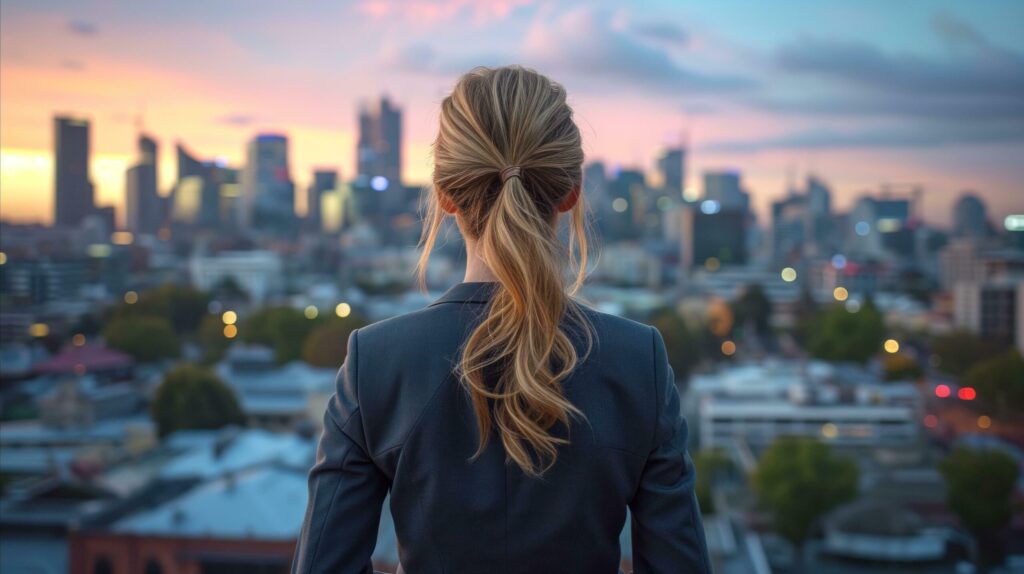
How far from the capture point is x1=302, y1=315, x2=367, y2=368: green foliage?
52.6ft

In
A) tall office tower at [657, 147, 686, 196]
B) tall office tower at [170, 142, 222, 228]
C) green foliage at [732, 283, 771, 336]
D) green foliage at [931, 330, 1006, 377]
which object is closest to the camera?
green foliage at [931, 330, 1006, 377]

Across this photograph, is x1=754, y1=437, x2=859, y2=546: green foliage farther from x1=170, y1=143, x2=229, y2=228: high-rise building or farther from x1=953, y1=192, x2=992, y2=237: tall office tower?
x1=170, y1=143, x2=229, y2=228: high-rise building

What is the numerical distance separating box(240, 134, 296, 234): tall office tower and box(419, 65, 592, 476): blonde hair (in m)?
30.4

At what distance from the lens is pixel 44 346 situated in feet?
27.7

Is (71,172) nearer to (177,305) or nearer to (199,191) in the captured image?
(177,305)

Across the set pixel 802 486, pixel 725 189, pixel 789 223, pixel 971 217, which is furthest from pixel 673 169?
pixel 802 486

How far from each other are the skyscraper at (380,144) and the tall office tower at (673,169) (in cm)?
1537

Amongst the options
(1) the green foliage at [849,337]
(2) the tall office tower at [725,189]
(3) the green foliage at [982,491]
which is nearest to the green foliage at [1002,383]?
(3) the green foliage at [982,491]

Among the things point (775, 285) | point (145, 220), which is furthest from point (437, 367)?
point (775, 285)

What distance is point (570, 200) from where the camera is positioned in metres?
0.69

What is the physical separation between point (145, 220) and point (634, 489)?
Result: 29068mm

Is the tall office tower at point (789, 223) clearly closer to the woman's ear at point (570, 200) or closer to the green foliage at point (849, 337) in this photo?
the green foliage at point (849, 337)

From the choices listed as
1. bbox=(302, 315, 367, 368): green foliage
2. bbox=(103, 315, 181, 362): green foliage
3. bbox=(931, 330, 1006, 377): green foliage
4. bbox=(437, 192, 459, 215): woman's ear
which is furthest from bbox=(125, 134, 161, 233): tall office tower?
bbox=(437, 192, 459, 215): woman's ear

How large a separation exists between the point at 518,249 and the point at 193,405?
11.6 meters
